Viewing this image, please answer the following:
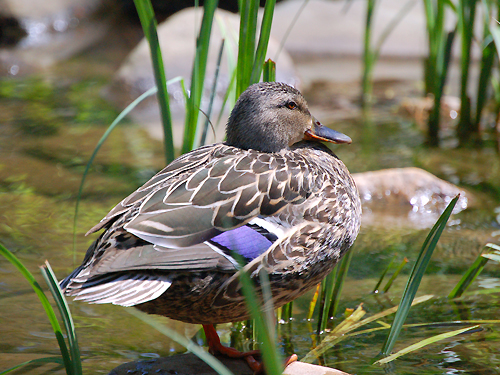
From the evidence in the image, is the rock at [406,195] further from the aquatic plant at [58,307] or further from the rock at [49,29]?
the rock at [49,29]

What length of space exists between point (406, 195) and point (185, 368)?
2.86 m

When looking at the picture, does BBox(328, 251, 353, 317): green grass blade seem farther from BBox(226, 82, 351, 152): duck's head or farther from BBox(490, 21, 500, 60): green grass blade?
BBox(490, 21, 500, 60): green grass blade

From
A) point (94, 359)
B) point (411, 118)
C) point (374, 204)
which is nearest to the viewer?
point (94, 359)

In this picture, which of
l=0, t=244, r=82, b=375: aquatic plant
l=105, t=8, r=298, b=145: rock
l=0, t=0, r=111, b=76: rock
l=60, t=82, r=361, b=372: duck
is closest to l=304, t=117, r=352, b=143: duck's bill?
l=60, t=82, r=361, b=372: duck

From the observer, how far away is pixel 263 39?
2.63 m

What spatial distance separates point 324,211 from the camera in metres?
2.51

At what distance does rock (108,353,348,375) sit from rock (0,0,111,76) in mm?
7458

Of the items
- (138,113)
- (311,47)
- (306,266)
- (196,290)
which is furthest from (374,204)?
(311,47)

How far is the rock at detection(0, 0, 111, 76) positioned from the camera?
375 inches

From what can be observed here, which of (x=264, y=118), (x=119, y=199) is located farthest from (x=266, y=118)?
(x=119, y=199)

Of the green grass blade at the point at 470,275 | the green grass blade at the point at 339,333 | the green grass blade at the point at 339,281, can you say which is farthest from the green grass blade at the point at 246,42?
the green grass blade at the point at 470,275

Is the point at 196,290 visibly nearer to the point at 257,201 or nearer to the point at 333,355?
the point at 257,201

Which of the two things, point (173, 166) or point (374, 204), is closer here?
point (173, 166)

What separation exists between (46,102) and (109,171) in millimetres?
2454
